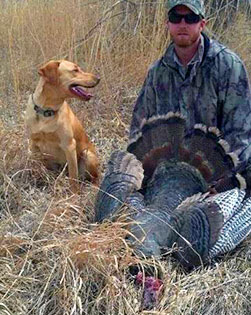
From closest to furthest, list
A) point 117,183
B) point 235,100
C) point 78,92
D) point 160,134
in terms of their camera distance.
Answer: point 117,183
point 160,134
point 235,100
point 78,92

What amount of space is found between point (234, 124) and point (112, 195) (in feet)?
3.18

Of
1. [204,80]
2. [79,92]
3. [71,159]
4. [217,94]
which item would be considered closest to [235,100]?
[217,94]

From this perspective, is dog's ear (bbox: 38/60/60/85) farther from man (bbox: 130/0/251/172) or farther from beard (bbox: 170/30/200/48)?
beard (bbox: 170/30/200/48)

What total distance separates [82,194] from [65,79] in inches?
33.5

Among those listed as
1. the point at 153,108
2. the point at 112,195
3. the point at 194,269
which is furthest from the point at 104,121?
the point at 194,269

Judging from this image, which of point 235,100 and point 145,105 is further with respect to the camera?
point 145,105

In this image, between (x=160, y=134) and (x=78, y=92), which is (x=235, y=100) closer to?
(x=160, y=134)

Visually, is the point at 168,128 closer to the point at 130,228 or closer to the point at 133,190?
the point at 133,190

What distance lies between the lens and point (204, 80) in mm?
3811

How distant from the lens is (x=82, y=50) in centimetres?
556

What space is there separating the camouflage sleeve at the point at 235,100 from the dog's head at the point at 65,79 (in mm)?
958

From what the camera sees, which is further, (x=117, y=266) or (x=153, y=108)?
(x=153, y=108)

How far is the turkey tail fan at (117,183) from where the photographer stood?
327 centimetres

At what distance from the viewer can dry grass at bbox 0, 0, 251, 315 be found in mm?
2742
